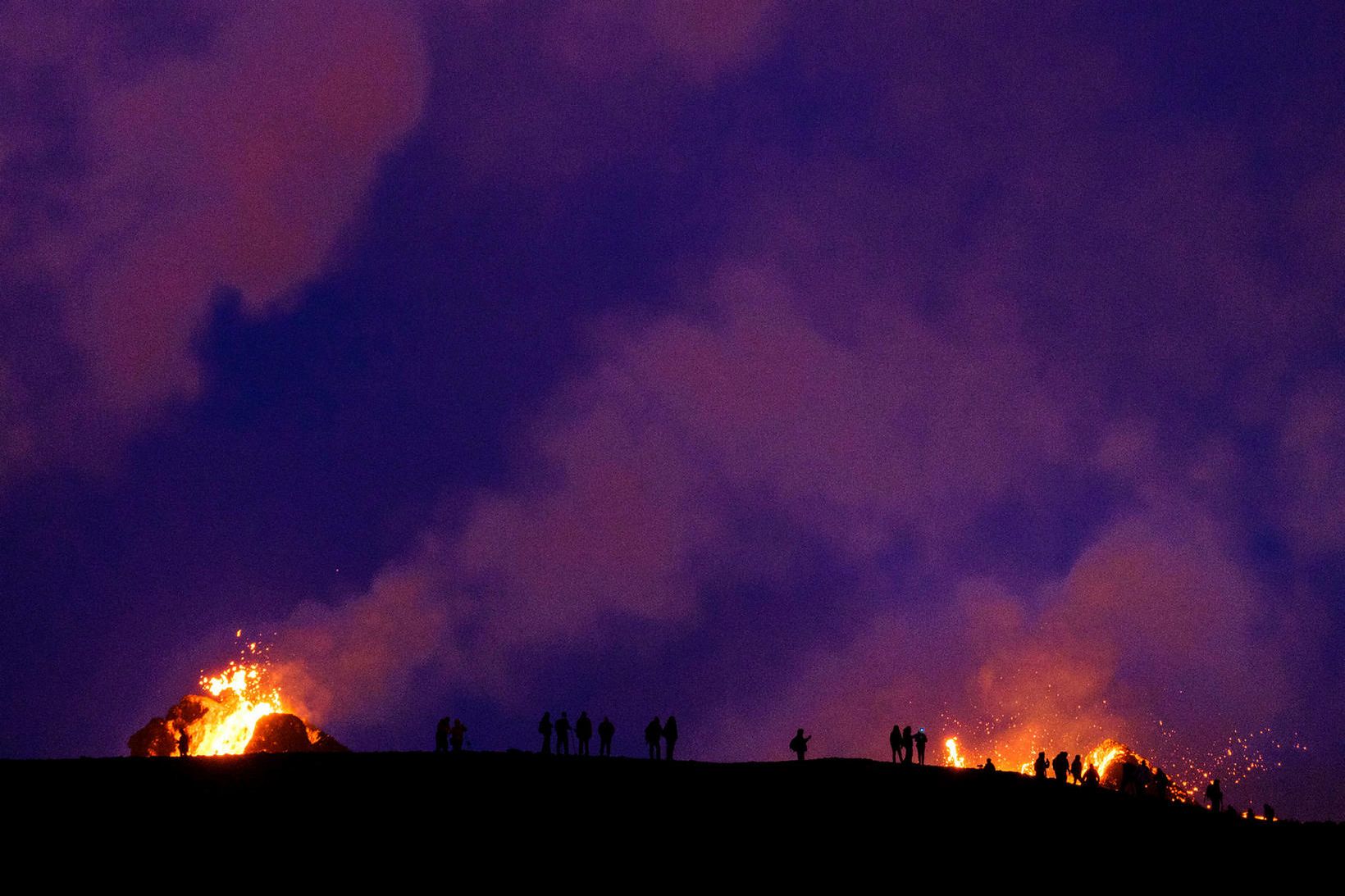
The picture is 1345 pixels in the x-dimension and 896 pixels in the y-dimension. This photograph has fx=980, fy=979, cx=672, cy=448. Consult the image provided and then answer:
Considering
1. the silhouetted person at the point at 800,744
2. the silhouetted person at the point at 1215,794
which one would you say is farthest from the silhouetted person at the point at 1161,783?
the silhouetted person at the point at 800,744

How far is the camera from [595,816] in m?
27.7

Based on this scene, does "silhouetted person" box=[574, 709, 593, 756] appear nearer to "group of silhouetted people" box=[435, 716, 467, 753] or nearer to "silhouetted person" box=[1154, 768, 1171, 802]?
"group of silhouetted people" box=[435, 716, 467, 753]

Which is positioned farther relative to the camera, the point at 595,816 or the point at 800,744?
the point at 800,744

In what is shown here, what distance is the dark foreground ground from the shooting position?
25047 millimetres

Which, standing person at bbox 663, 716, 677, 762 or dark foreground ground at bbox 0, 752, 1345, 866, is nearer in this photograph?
dark foreground ground at bbox 0, 752, 1345, 866

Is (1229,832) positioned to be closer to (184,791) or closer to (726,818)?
(726,818)

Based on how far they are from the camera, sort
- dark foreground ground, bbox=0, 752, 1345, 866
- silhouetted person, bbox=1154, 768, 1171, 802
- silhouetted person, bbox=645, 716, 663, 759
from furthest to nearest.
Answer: silhouetted person, bbox=1154, 768, 1171, 802, silhouetted person, bbox=645, 716, 663, 759, dark foreground ground, bbox=0, 752, 1345, 866

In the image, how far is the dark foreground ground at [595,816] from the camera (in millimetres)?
25047

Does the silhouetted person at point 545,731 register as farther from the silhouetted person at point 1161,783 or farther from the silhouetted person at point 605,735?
the silhouetted person at point 1161,783

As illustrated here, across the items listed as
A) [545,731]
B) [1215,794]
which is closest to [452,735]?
[545,731]

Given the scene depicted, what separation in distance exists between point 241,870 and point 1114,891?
73.1 feet

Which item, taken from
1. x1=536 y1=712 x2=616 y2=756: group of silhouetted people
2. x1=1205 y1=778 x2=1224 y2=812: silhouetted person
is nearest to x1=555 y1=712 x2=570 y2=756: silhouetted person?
x1=536 y1=712 x2=616 y2=756: group of silhouetted people

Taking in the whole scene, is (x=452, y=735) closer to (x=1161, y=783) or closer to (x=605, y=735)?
(x=605, y=735)

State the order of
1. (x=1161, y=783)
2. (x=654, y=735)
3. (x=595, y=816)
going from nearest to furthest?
(x=595, y=816), (x=654, y=735), (x=1161, y=783)
